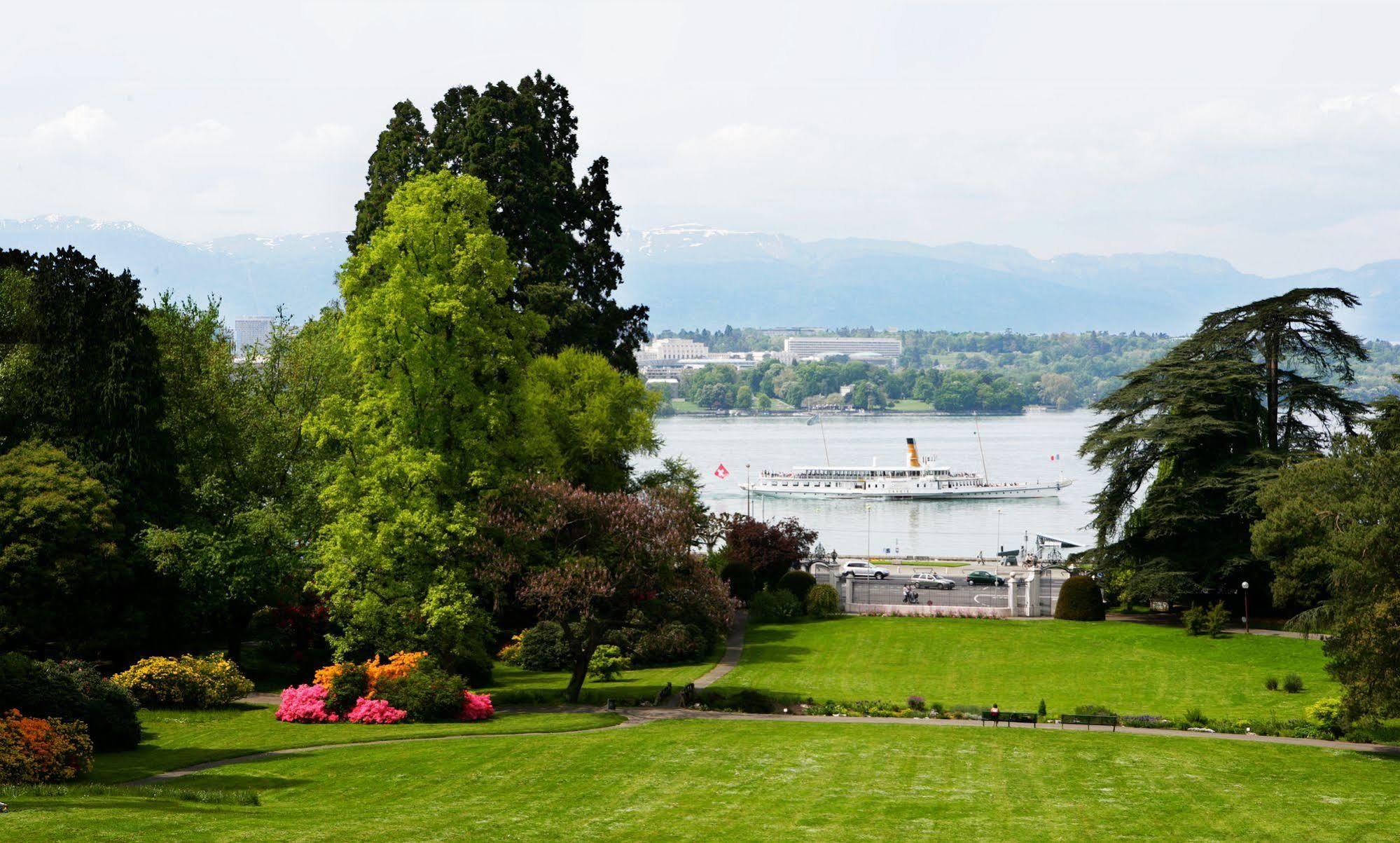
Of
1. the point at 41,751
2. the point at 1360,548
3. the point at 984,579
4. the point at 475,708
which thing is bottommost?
the point at 984,579

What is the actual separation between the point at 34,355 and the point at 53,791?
20.0 metres

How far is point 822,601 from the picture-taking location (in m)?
54.1

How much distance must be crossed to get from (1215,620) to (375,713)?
31026mm

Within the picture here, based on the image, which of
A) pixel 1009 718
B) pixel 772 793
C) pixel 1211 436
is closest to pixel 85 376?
pixel 772 793

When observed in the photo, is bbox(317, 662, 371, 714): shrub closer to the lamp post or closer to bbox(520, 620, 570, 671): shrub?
bbox(520, 620, 570, 671): shrub

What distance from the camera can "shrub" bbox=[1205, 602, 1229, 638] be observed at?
154 feet

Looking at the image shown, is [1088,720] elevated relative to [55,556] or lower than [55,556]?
lower

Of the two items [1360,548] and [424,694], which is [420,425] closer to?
[424,694]

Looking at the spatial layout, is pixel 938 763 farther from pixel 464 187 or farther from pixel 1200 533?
pixel 1200 533

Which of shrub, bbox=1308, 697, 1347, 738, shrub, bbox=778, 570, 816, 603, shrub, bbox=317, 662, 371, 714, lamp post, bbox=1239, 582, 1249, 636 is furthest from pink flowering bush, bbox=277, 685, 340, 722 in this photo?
lamp post, bbox=1239, 582, 1249, 636

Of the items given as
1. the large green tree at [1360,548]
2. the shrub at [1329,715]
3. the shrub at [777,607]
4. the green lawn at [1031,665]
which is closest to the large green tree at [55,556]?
the green lawn at [1031,665]

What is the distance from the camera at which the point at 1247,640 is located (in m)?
45.9

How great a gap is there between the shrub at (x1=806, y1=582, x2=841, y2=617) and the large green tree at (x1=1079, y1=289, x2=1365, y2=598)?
11143 millimetres

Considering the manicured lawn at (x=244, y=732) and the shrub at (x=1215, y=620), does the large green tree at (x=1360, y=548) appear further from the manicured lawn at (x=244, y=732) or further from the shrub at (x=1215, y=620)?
the manicured lawn at (x=244, y=732)
